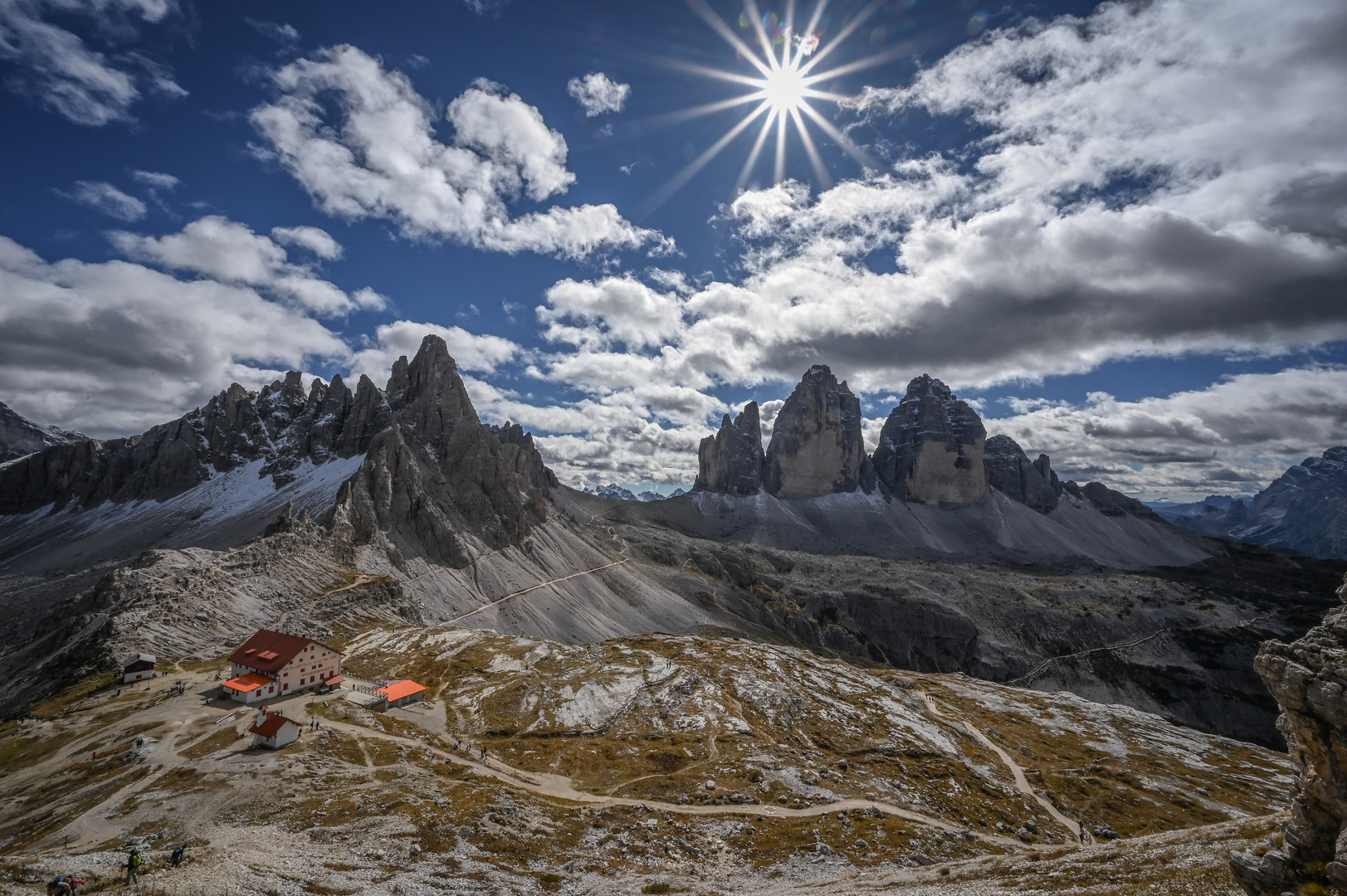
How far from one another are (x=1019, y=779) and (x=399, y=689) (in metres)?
79.0

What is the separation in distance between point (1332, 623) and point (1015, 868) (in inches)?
904

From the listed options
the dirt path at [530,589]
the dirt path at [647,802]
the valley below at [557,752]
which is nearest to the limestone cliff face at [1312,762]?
the valley below at [557,752]

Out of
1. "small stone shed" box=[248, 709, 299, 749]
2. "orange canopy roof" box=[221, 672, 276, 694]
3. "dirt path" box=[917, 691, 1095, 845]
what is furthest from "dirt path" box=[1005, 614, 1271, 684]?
"orange canopy roof" box=[221, 672, 276, 694]

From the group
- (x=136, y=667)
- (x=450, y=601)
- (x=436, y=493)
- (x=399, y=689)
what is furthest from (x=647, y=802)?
(x=436, y=493)

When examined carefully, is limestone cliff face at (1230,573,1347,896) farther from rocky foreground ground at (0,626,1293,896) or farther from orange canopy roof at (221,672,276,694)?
orange canopy roof at (221,672,276,694)

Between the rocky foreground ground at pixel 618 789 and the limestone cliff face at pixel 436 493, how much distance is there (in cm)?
5237

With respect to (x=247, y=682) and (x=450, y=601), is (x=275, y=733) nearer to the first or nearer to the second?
(x=247, y=682)

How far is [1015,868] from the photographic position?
115ft

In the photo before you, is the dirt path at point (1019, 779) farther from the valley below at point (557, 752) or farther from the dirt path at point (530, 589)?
the dirt path at point (530, 589)

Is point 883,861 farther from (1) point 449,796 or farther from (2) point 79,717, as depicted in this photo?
(2) point 79,717

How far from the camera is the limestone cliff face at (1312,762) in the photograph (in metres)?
21.8

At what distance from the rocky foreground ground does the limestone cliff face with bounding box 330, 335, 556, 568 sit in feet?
172

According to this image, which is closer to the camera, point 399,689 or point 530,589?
point 399,689

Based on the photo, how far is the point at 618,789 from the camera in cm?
5666
